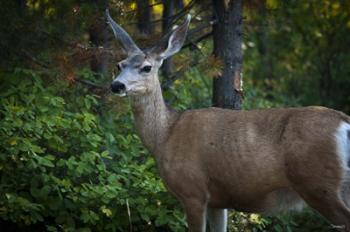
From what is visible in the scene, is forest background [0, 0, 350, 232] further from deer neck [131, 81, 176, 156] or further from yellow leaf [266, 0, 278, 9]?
deer neck [131, 81, 176, 156]

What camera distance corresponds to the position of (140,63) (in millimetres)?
7805

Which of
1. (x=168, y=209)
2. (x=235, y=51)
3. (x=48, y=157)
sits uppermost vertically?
(x=235, y=51)

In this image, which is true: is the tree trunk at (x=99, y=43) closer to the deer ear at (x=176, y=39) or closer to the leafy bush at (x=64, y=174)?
the leafy bush at (x=64, y=174)

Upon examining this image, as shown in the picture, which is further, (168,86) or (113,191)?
(168,86)

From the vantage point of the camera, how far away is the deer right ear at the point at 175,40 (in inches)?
314

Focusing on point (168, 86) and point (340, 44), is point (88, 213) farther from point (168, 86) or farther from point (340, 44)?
point (340, 44)

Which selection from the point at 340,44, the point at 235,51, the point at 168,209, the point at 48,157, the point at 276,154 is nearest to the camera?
the point at 276,154

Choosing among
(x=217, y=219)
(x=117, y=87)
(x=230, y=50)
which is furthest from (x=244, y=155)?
(x=230, y=50)

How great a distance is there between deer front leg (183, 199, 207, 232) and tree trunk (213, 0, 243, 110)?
1.89m

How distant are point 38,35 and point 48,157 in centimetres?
179

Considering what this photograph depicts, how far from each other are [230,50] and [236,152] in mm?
2049

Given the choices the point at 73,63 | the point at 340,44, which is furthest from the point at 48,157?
the point at 340,44

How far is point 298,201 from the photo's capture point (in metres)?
7.08

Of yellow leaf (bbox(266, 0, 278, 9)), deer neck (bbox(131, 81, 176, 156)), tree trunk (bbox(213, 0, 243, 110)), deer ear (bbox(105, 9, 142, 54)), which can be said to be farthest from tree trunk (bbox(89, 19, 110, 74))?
yellow leaf (bbox(266, 0, 278, 9))
